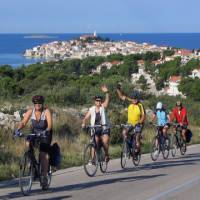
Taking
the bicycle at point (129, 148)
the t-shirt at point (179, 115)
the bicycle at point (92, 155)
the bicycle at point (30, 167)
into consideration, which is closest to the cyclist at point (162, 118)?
the t-shirt at point (179, 115)

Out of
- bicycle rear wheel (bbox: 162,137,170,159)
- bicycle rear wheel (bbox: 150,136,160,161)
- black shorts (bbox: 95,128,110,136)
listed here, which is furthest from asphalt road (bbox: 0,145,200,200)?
bicycle rear wheel (bbox: 162,137,170,159)

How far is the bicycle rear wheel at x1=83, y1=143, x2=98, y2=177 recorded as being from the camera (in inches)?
536

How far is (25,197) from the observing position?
10.8 meters

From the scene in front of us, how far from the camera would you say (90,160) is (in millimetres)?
13711

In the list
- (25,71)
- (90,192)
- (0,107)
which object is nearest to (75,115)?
(0,107)

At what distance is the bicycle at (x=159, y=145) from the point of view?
17.5m

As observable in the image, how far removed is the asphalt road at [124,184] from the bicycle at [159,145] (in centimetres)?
111

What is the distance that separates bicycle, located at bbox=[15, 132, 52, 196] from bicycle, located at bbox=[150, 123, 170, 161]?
21.4ft

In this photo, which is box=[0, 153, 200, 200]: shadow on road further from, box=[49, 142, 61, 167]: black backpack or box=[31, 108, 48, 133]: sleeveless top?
box=[31, 108, 48, 133]: sleeveless top

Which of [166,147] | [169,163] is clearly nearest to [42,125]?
[169,163]

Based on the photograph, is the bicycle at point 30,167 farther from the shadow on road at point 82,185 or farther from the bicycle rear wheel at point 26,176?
the shadow on road at point 82,185

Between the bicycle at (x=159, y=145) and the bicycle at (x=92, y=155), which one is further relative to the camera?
the bicycle at (x=159, y=145)

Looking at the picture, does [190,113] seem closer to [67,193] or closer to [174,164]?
[174,164]

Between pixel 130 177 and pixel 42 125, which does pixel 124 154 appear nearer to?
pixel 130 177
